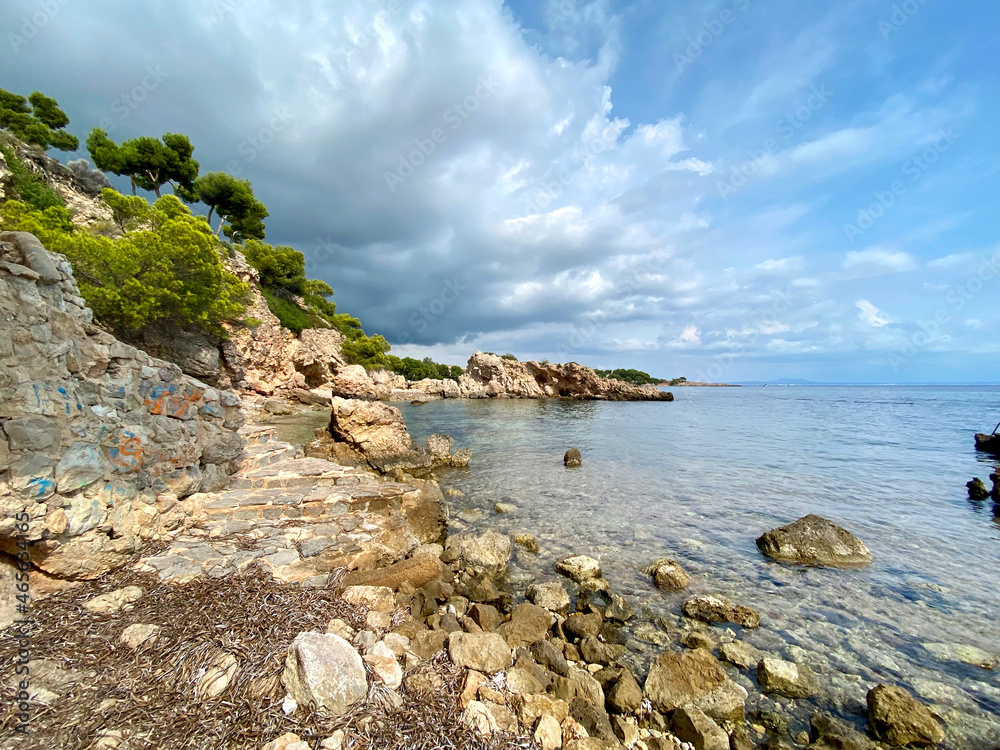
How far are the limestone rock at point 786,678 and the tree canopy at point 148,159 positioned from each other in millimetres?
58081

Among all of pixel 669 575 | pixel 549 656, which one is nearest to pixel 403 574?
pixel 549 656

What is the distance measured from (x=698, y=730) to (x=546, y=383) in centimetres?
8117

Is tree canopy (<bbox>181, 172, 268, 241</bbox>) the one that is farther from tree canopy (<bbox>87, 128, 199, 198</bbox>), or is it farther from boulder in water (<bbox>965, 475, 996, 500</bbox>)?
boulder in water (<bbox>965, 475, 996, 500</bbox>)

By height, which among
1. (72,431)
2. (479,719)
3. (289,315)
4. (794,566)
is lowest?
(794,566)

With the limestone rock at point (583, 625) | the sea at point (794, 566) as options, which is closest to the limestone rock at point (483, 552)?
the sea at point (794, 566)

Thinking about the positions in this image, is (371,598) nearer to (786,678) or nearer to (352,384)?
(786,678)

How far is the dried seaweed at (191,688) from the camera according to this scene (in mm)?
2689

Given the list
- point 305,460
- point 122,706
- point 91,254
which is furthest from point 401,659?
point 91,254

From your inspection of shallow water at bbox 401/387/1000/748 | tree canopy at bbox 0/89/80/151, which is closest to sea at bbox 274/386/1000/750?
shallow water at bbox 401/387/1000/748

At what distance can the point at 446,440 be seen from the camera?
17250mm

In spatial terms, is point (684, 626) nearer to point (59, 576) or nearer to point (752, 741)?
point (752, 741)

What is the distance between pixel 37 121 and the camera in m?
39.4

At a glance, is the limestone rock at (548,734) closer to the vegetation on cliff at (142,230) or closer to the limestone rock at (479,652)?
the limestone rock at (479,652)

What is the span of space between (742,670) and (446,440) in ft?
44.4
